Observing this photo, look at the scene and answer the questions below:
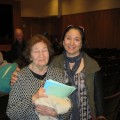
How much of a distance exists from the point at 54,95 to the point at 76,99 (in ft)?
1.32

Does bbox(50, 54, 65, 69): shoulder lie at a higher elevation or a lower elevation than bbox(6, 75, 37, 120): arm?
higher

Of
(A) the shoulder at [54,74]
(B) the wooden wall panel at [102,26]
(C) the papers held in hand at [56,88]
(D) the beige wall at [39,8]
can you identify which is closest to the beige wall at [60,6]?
(D) the beige wall at [39,8]

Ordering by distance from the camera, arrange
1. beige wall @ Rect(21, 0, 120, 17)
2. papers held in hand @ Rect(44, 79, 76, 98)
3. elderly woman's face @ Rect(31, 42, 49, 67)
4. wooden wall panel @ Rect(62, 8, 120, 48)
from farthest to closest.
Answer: beige wall @ Rect(21, 0, 120, 17), wooden wall panel @ Rect(62, 8, 120, 48), elderly woman's face @ Rect(31, 42, 49, 67), papers held in hand @ Rect(44, 79, 76, 98)

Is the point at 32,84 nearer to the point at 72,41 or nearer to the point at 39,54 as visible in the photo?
the point at 39,54

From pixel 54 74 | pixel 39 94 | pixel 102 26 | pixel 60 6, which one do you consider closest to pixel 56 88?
pixel 39 94

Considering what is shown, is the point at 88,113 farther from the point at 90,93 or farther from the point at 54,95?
the point at 54,95

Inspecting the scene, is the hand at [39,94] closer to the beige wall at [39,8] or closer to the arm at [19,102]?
the arm at [19,102]

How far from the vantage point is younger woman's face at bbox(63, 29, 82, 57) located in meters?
2.13

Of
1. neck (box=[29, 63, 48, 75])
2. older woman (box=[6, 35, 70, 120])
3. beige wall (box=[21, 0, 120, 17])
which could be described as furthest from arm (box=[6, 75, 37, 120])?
beige wall (box=[21, 0, 120, 17])

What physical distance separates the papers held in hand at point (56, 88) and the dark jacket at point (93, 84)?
41 cm

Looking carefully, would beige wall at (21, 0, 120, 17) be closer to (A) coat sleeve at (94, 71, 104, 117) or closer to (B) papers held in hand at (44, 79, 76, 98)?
(A) coat sleeve at (94, 71, 104, 117)

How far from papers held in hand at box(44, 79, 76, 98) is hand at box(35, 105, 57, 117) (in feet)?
0.35

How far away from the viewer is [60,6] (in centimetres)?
1426

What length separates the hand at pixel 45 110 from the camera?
171 centimetres
